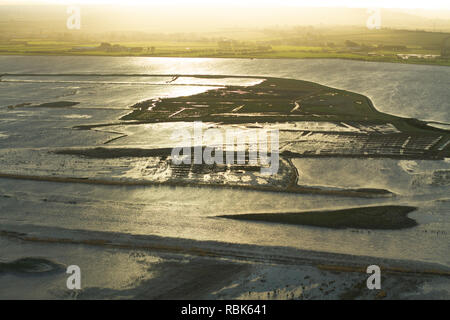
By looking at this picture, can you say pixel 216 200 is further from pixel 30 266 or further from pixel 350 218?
pixel 30 266

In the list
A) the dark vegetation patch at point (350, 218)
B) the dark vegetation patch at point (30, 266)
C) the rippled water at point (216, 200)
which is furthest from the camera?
the dark vegetation patch at point (350, 218)

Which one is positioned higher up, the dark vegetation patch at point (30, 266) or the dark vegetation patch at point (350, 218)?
the dark vegetation patch at point (350, 218)

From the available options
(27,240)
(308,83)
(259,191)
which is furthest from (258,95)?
(27,240)

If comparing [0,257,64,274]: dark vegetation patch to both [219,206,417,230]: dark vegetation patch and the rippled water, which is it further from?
Answer: [219,206,417,230]: dark vegetation patch

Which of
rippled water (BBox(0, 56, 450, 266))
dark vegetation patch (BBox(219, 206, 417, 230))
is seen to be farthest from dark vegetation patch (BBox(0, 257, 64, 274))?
dark vegetation patch (BBox(219, 206, 417, 230))

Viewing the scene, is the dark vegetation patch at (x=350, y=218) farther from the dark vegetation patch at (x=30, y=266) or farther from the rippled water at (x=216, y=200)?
the dark vegetation patch at (x=30, y=266)

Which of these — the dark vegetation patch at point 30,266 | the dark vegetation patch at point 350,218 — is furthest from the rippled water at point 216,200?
the dark vegetation patch at point 30,266

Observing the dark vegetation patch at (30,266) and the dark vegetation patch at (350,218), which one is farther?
the dark vegetation patch at (350,218)

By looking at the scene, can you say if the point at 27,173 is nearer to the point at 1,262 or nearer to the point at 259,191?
the point at 1,262

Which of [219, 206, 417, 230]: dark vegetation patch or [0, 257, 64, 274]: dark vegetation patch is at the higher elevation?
[219, 206, 417, 230]: dark vegetation patch

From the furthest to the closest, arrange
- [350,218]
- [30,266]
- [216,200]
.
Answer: [216,200], [350,218], [30,266]

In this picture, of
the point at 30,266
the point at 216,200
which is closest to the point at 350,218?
the point at 216,200
